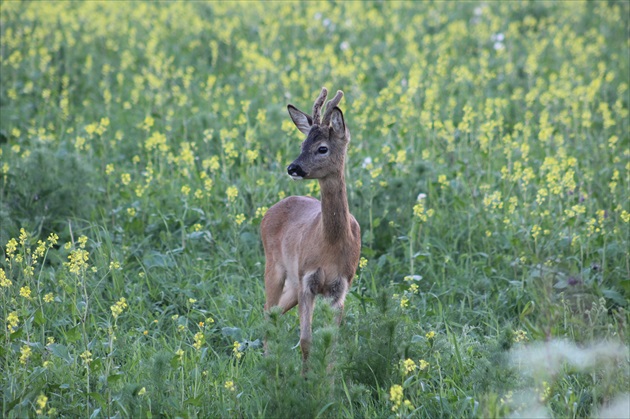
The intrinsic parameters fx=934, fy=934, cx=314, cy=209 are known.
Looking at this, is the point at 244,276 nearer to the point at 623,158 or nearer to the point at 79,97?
the point at 623,158

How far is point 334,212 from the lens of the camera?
5094 millimetres

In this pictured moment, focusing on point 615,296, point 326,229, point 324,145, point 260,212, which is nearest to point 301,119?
point 324,145

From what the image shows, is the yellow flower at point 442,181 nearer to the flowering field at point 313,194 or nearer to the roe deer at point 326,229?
the flowering field at point 313,194

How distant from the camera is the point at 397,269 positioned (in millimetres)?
6527

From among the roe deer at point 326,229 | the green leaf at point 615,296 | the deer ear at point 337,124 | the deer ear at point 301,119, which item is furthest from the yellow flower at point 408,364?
the green leaf at point 615,296

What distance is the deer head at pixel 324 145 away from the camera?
500 cm

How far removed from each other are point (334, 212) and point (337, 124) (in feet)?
1.59

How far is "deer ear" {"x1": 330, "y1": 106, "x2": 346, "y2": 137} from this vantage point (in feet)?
16.6

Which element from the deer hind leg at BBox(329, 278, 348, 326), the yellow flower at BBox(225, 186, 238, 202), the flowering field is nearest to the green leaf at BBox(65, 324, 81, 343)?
the flowering field

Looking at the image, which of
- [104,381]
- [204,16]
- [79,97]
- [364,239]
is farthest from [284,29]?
[104,381]

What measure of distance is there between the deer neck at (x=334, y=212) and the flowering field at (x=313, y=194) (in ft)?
1.62

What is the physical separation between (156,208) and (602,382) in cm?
376

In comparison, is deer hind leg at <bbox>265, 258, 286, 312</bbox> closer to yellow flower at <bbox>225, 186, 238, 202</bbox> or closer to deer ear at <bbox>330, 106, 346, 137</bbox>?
deer ear at <bbox>330, 106, 346, 137</bbox>

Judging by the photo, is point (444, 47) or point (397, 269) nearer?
point (397, 269)
